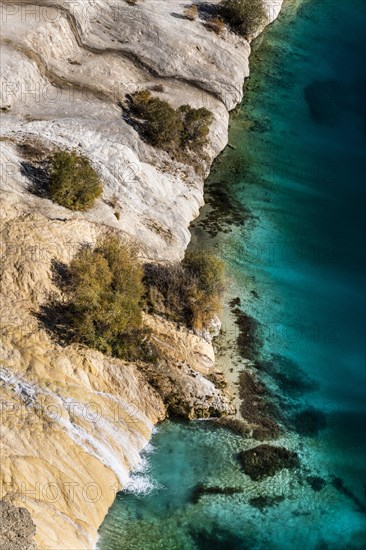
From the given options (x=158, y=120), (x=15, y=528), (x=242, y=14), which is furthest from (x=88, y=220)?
(x=242, y=14)

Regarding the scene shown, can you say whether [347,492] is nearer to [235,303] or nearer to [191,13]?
[235,303]

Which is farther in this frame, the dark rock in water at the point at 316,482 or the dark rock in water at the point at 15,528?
the dark rock in water at the point at 316,482

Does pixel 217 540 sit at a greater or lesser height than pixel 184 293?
lesser

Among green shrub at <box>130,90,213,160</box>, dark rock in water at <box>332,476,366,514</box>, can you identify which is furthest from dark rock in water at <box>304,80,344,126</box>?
dark rock in water at <box>332,476,366,514</box>

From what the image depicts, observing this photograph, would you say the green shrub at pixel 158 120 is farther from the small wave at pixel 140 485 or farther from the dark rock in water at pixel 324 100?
the small wave at pixel 140 485

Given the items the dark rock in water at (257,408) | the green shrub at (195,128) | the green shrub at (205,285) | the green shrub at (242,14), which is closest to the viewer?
the dark rock in water at (257,408)

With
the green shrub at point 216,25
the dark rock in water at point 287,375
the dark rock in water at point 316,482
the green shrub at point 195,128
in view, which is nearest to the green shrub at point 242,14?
the green shrub at point 216,25
